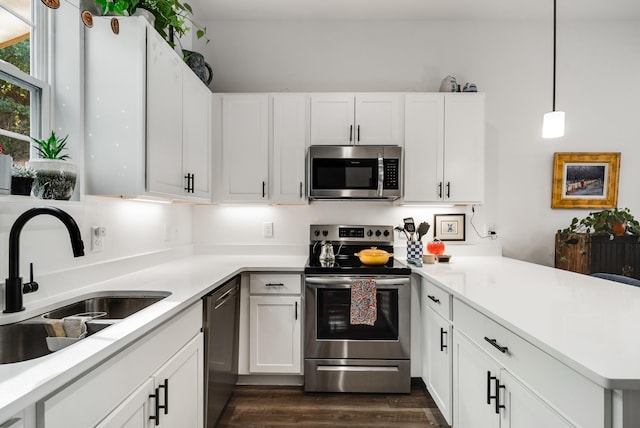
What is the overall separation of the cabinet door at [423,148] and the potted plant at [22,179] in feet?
7.46

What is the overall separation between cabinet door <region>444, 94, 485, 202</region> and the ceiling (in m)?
0.80

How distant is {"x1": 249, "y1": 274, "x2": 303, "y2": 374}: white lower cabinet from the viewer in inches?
95.7

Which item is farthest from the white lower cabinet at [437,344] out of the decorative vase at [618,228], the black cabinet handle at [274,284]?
the decorative vase at [618,228]

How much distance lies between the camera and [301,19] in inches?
118

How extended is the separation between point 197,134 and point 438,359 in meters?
2.16

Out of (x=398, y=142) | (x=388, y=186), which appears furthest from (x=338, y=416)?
(x=398, y=142)

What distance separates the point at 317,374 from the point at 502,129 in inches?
100

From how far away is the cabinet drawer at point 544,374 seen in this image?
2.80 ft

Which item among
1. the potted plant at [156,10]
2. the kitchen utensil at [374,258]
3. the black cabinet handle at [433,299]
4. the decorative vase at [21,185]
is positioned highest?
the potted plant at [156,10]

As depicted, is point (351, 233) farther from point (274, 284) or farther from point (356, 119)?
point (356, 119)

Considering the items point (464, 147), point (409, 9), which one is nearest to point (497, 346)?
point (464, 147)

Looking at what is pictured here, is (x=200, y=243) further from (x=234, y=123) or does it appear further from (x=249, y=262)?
(x=234, y=123)

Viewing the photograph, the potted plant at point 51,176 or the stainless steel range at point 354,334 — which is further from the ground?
the potted plant at point 51,176

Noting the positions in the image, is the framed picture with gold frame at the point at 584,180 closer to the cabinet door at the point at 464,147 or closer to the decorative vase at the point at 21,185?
the cabinet door at the point at 464,147
